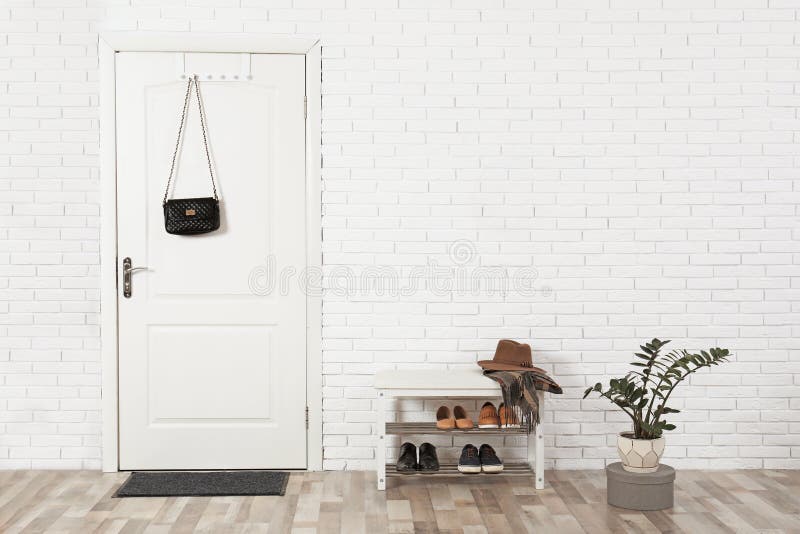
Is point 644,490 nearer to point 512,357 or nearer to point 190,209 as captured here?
point 512,357

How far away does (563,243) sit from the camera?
439cm

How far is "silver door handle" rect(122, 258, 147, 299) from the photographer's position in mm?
4305

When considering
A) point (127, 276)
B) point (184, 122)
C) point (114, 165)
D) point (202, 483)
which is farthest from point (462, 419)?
point (114, 165)

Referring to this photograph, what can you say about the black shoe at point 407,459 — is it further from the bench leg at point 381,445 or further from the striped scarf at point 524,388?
the striped scarf at point 524,388

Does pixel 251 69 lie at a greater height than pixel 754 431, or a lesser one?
greater

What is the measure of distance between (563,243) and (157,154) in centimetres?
220

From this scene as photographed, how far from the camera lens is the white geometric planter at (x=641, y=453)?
145 inches

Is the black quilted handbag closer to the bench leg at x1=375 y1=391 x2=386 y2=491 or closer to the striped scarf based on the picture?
the bench leg at x1=375 y1=391 x2=386 y2=491

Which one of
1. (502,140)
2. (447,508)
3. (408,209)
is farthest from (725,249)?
(447,508)

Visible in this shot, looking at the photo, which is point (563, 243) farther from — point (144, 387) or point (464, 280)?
point (144, 387)

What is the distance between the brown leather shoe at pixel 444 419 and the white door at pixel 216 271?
2.46 feet

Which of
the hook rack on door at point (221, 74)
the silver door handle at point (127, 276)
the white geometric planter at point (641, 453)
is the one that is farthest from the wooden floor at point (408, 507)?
the hook rack on door at point (221, 74)

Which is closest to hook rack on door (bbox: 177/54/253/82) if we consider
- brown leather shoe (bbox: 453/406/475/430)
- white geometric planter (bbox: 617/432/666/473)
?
brown leather shoe (bbox: 453/406/475/430)

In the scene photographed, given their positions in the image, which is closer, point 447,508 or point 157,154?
point 447,508
